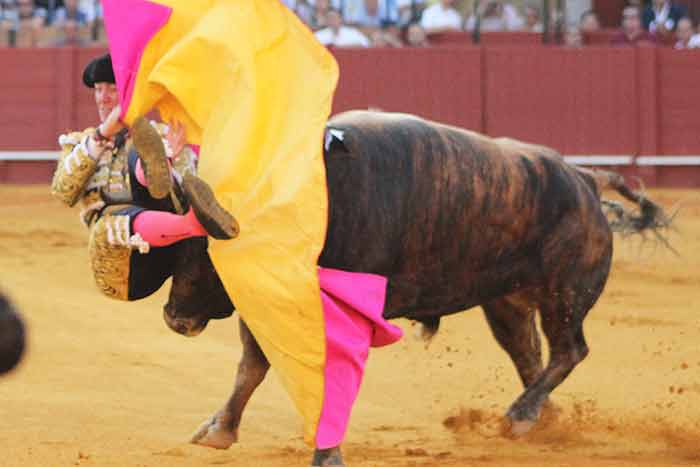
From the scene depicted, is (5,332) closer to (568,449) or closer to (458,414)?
(568,449)

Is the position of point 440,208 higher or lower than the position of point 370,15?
higher

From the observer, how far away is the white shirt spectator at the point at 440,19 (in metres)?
12.9

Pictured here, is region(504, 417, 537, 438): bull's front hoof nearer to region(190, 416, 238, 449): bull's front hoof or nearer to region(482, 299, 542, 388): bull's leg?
region(482, 299, 542, 388): bull's leg

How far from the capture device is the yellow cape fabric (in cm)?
467

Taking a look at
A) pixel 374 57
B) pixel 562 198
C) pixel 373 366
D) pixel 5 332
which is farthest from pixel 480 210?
pixel 374 57

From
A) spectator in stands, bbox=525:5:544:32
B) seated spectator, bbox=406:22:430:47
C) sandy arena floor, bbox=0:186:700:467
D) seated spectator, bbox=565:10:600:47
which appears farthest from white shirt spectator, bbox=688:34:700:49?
sandy arena floor, bbox=0:186:700:467

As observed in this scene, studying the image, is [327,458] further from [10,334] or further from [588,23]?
[588,23]

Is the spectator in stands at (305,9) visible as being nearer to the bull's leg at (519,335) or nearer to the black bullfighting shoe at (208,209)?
the bull's leg at (519,335)

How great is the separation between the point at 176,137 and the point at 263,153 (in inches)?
12.1

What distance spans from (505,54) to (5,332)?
10086 mm

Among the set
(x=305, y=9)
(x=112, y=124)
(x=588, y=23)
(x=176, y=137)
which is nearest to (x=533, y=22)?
(x=588, y=23)

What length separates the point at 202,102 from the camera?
4.72m

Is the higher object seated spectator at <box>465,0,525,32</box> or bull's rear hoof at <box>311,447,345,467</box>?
bull's rear hoof at <box>311,447,345,467</box>

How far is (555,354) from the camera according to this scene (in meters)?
6.02
